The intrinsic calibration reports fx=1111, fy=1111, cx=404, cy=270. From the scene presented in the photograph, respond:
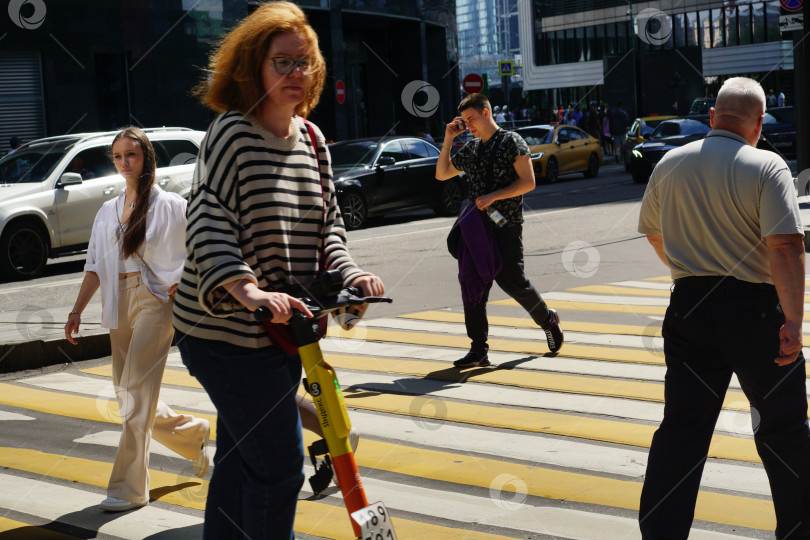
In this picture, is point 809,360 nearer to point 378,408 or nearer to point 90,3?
point 378,408

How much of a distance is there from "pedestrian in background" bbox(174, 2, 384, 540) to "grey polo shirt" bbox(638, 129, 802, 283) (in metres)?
1.37

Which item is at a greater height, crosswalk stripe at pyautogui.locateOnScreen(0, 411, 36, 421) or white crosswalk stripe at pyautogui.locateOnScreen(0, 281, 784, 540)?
crosswalk stripe at pyautogui.locateOnScreen(0, 411, 36, 421)

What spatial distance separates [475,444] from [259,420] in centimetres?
274

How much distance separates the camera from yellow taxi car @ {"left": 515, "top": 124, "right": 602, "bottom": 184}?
27.8 metres

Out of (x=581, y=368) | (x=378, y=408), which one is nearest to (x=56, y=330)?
(x=378, y=408)

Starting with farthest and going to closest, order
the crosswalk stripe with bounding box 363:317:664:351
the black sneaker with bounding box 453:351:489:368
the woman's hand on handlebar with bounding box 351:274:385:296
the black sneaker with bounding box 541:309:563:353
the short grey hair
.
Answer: the crosswalk stripe with bounding box 363:317:664:351, the black sneaker with bounding box 541:309:563:353, the black sneaker with bounding box 453:351:489:368, the short grey hair, the woman's hand on handlebar with bounding box 351:274:385:296

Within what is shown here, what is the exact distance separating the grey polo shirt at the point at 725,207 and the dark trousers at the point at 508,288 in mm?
3421

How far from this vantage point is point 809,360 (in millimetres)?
7102

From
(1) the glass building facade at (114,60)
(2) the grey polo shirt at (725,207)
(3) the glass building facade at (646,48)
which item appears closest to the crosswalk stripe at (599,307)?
(2) the grey polo shirt at (725,207)

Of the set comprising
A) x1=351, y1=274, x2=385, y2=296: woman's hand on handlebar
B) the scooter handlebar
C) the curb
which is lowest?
the curb

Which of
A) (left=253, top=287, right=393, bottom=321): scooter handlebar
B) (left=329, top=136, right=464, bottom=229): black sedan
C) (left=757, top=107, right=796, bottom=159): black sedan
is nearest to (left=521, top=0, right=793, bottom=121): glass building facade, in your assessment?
(left=757, top=107, right=796, bottom=159): black sedan

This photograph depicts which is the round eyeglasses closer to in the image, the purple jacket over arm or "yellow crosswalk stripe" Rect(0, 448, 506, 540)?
"yellow crosswalk stripe" Rect(0, 448, 506, 540)

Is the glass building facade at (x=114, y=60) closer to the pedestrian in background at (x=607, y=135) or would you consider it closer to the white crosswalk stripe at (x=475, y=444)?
the pedestrian in background at (x=607, y=135)

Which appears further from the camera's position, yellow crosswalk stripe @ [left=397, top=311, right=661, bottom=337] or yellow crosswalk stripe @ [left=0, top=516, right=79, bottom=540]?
yellow crosswalk stripe @ [left=397, top=311, right=661, bottom=337]
